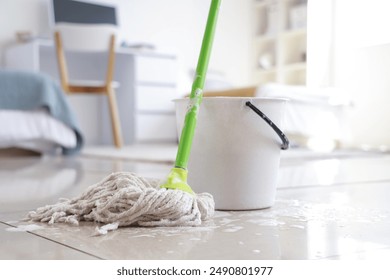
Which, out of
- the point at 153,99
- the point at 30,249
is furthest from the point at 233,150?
the point at 153,99

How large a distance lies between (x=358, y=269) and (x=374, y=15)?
727mm

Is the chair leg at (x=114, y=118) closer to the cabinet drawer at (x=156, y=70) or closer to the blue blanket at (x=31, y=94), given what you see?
the cabinet drawer at (x=156, y=70)

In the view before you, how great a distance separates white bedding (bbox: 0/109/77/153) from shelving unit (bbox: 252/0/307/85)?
227cm

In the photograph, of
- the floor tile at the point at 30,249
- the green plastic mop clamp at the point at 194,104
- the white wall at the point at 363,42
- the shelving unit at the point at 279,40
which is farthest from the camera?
the shelving unit at the point at 279,40

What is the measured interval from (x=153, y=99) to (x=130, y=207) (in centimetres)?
417

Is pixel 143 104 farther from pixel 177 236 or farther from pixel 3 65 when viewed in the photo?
pixel 177 236

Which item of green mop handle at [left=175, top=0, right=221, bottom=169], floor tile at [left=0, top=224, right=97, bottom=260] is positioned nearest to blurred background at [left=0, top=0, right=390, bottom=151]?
green mop handle at [left=175, top=0, right=221, bottom=169]

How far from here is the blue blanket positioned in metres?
3.18

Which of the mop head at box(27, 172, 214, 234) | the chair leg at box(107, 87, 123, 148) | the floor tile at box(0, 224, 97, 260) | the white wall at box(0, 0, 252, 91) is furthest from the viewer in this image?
the white wall at box(0, 0, 252, 91)

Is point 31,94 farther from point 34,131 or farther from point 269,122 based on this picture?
point 269,122

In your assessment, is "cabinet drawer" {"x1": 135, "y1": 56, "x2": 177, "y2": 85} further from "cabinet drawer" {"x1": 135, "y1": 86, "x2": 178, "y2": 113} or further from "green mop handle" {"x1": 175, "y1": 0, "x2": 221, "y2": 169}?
"green mop handle" {"x1": 175, "y1": 0, "x2": 221, "y2": 169}

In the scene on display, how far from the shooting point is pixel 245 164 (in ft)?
3.75

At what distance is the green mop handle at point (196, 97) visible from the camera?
1.04 m

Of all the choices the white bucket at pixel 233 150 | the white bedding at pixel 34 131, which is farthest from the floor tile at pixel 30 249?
the white bedding at pixel 34 131
